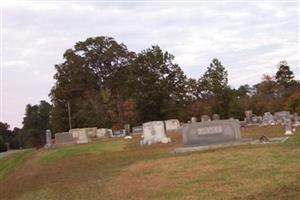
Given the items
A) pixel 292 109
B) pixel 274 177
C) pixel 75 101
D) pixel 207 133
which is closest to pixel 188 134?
pixel 207 133

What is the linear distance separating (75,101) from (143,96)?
45.2ft

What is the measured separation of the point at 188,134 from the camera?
21.7m

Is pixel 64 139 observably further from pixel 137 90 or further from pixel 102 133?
pixel 137 90

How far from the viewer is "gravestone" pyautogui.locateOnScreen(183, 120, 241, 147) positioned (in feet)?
69.9

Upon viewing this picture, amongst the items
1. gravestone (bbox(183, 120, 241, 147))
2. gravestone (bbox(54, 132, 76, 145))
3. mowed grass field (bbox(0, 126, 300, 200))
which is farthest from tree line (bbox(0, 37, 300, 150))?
mowed grass field (bbox(0, 126, 300, 200))

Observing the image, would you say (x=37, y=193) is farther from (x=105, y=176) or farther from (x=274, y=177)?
(x=274, y=177)

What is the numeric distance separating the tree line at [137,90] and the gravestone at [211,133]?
151 feet

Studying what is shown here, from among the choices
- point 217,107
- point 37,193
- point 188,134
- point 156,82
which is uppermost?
point 156,82

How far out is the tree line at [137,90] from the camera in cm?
7262

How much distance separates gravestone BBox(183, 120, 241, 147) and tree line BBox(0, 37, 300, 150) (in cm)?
4605

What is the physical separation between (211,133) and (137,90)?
55440 mm

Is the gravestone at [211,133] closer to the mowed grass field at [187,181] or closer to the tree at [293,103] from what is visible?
the mowed grass field at [187,181]

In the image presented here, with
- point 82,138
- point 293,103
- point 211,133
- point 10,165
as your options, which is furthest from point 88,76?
point 211,133

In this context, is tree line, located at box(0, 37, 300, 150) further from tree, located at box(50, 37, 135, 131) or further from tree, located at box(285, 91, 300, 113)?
tree, located at box(285, 91, 300, 113)
